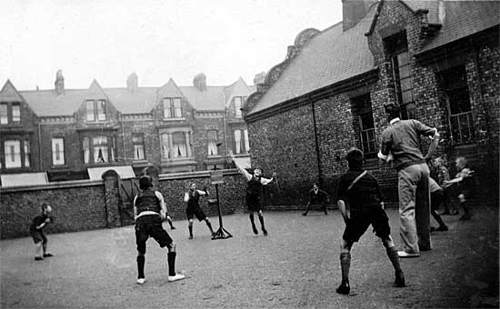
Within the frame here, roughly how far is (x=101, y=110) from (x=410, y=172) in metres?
30.5

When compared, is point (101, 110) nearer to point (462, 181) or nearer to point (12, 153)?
point (12, 153)

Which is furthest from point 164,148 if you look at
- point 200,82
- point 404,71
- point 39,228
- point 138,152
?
point 39,228

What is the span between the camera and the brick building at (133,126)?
29375 millimetres

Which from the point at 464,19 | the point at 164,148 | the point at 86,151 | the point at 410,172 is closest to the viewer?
the point at 410,172

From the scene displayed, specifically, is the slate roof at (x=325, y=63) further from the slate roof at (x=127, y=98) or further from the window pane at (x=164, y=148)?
the window pane at (x=164, y=148)

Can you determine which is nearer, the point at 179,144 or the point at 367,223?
the point at 367,223

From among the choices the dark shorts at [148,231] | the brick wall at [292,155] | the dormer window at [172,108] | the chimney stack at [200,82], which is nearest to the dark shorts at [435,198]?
the dark shorts at [148,231]

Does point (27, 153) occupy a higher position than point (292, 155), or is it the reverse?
point (27, 153)

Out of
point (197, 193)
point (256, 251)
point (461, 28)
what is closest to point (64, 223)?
point (197, 193)

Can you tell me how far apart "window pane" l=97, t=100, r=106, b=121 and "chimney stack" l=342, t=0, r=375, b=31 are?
20265 millimetres

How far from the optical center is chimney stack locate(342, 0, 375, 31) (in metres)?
20.9

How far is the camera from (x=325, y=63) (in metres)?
20.2

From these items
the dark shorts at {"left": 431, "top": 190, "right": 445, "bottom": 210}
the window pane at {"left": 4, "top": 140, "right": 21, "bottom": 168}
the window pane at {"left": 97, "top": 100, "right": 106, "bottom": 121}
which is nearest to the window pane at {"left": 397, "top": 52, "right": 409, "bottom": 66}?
the dark shorts at {"left": 431, "top": 190, "right": 445, "bottom": 210}

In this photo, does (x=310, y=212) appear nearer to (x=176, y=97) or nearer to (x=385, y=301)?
(x=385, y=301)
